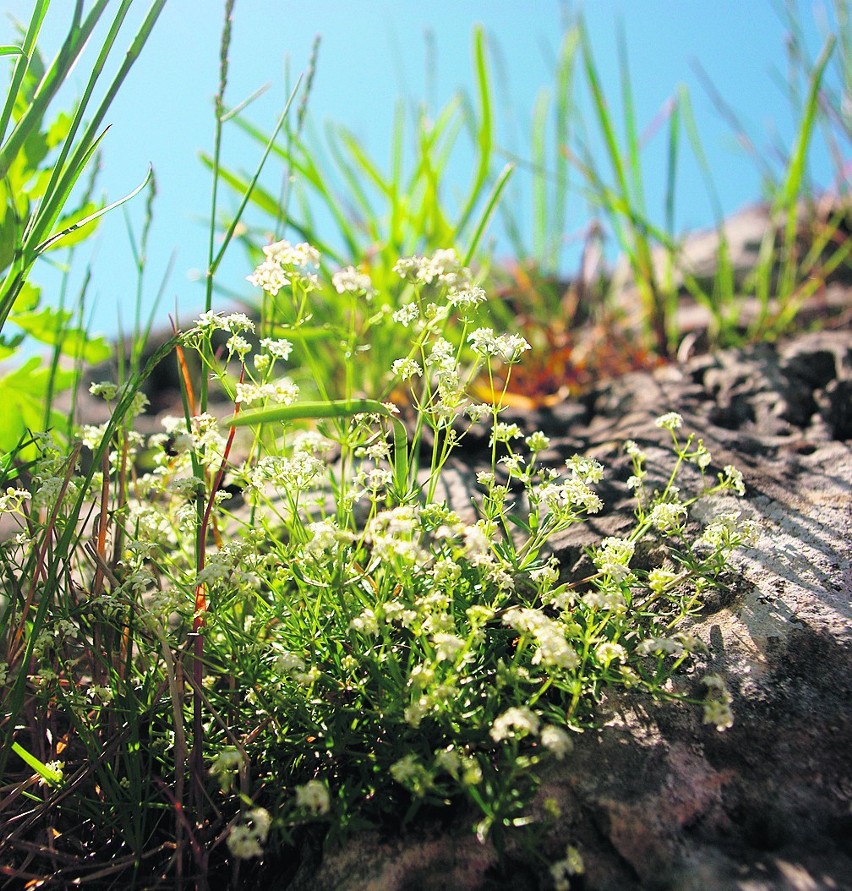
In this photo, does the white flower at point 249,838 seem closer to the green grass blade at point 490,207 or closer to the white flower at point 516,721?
the white flower at point 516,721

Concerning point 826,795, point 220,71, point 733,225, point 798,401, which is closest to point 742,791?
point 826,795

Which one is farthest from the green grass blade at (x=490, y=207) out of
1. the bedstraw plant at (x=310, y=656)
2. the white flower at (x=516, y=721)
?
the white flower at (x=516, y=721)

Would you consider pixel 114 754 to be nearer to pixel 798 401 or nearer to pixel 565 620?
pixel 565 620

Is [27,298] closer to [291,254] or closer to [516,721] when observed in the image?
[291,254]

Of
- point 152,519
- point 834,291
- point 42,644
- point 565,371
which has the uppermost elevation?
point 834,291

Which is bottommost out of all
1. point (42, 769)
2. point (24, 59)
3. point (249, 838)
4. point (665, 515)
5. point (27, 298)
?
point (249, 838)

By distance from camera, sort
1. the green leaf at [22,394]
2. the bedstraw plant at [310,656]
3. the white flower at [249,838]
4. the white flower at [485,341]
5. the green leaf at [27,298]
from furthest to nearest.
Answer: the green leaf at [22,394] → the green leaf at [27,298] → the white flower at [485,341] → the bedstraw plant at [310,656] → the white flower at [249,838]

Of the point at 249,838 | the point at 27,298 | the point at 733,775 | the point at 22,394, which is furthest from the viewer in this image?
the point at 22,394

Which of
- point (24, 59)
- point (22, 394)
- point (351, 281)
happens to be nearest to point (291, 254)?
point (351, 281)

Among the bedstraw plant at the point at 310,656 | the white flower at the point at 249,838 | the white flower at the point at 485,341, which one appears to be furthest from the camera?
the white flower at the point at 485,341
